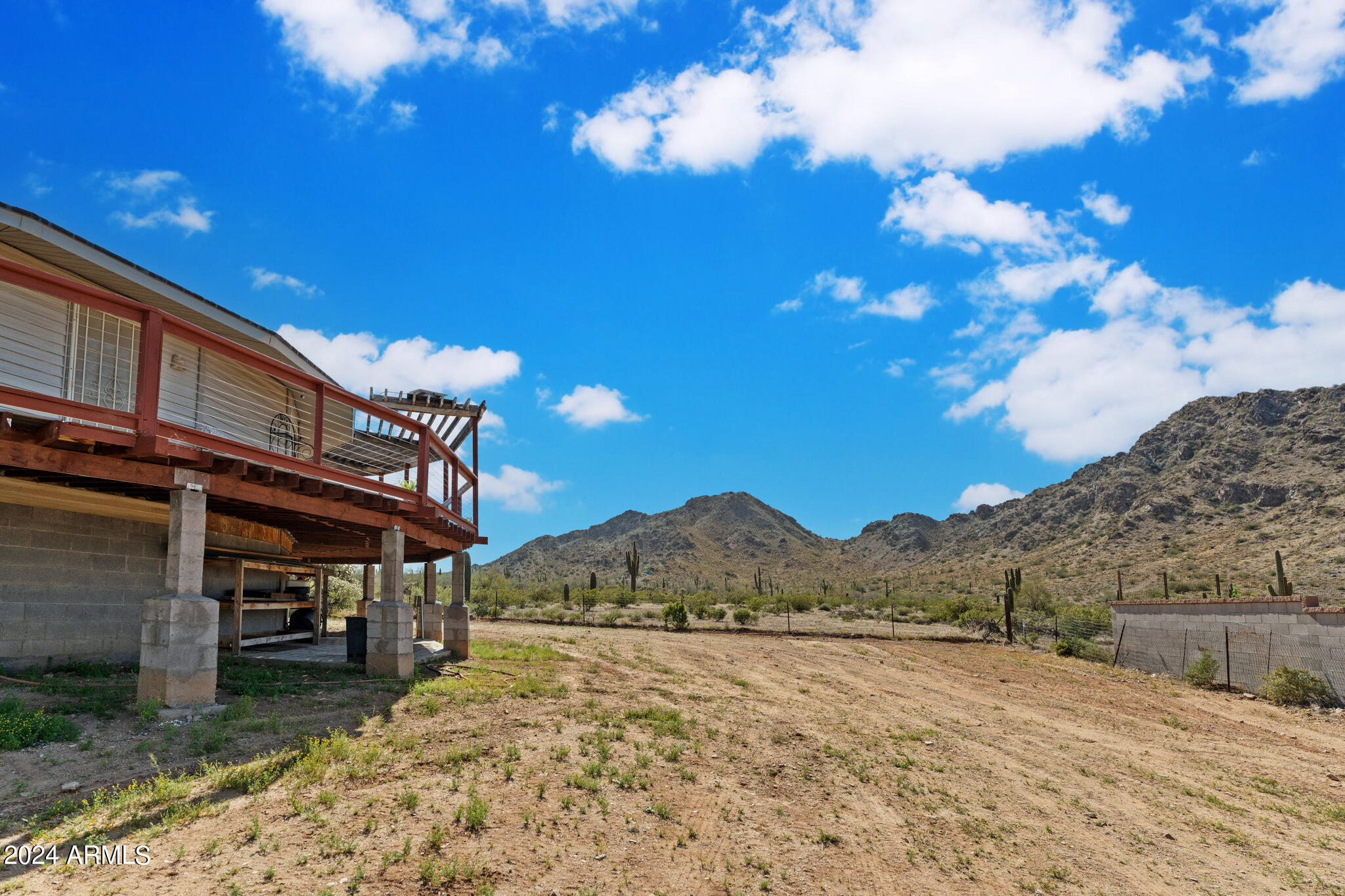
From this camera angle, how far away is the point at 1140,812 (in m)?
10.0

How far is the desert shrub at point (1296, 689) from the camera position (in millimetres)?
18688

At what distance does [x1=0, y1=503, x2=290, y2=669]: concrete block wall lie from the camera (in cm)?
1067

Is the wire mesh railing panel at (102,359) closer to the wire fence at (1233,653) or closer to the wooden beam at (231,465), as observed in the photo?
the wooden beam at (231,465)

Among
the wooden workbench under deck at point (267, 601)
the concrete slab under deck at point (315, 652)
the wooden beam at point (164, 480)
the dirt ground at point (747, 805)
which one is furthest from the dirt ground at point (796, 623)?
the wooden beam at point (164, 480)

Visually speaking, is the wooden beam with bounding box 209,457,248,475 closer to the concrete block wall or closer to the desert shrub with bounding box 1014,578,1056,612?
the concrete block wall

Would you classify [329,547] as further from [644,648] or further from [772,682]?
[772,682]

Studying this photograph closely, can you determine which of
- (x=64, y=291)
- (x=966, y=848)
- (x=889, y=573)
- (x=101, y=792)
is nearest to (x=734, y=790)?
(x=966, y=848)

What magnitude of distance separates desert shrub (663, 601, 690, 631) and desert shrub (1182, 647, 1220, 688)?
1918 centimetres

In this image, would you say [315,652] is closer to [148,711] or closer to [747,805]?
[148,711]

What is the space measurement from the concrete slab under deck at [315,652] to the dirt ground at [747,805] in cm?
137

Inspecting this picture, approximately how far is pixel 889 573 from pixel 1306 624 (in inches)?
2858

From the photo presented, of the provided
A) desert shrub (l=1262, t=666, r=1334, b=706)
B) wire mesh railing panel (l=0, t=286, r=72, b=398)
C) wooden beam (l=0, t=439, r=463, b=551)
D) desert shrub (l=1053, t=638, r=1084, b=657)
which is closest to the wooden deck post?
wooden beam (l=0, t=439, r=463, b=551)

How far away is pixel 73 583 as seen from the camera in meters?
11.5

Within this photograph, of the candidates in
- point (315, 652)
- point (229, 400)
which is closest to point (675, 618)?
point (315, 652)
